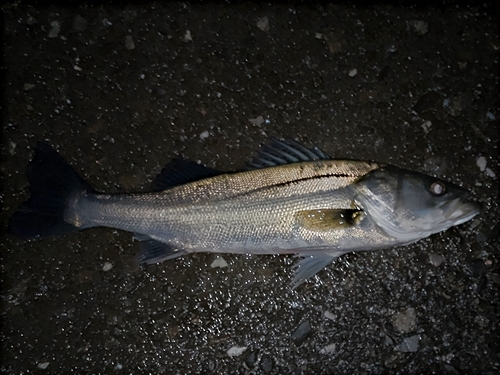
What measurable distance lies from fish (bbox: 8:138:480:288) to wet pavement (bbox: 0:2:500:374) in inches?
7.3

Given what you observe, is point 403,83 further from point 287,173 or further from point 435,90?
point 287,173

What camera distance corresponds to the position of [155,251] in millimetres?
2143

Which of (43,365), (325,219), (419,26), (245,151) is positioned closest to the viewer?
(325,219)

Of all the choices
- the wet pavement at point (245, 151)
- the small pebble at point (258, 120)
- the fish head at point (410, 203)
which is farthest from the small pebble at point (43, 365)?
the fish head at point (410, 203)

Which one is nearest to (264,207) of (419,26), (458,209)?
(458,209)

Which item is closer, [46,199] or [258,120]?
[46,199]

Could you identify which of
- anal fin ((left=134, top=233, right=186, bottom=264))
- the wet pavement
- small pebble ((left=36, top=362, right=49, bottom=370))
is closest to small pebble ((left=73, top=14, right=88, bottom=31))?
the wet pavement

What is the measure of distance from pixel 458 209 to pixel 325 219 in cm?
72

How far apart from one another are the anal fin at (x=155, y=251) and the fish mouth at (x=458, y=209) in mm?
1467

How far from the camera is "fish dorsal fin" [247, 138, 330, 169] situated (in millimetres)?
2160

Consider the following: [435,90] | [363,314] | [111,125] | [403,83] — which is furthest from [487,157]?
[111,125]

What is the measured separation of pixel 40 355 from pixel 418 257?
2.38m

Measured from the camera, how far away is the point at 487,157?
2383 mm

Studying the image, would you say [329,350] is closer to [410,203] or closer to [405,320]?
[405,320]
